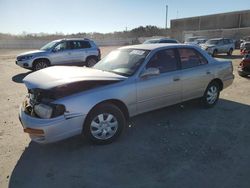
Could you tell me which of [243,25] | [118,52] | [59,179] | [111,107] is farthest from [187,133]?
[243,25]

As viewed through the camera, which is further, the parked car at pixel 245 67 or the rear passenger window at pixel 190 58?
the parked car at pixel 245 67

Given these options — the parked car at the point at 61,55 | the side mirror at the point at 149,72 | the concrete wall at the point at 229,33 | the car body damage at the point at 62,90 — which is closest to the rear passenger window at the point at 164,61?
the side mirror at the point at 149,72

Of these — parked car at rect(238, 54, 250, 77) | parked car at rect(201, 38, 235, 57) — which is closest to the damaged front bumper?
parked car at rect(238, 54, 250, 77)

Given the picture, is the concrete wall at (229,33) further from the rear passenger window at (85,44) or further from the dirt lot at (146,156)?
the dirt lot at (146,156)

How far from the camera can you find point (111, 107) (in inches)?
172

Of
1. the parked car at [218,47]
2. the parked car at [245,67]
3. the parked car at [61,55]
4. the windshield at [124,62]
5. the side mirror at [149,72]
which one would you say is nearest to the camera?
the side mirror at [149,72]

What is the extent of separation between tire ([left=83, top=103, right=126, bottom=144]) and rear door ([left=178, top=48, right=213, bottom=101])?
1.82 m

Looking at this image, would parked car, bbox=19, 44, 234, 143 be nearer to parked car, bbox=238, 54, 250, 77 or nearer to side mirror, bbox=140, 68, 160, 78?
side mirror, bbox=140, 68, 160, 78

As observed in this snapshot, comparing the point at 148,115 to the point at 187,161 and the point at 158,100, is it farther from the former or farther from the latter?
the point at 187,161

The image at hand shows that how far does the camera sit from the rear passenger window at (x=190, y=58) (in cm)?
564

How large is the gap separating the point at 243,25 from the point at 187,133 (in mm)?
47097

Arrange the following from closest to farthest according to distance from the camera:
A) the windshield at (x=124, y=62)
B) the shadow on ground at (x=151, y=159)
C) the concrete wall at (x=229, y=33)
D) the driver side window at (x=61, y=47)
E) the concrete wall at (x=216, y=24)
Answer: the shadow on ground at (x=151, y=159)
the windshield at (x=124, y=62)
the driver side window at (x=61, y=47)
the concrete wall at (x=229, y=33)
the concrete wall at (x=216, y=24)

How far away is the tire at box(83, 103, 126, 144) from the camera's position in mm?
4223

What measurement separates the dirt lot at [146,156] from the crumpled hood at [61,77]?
1.08 metres
